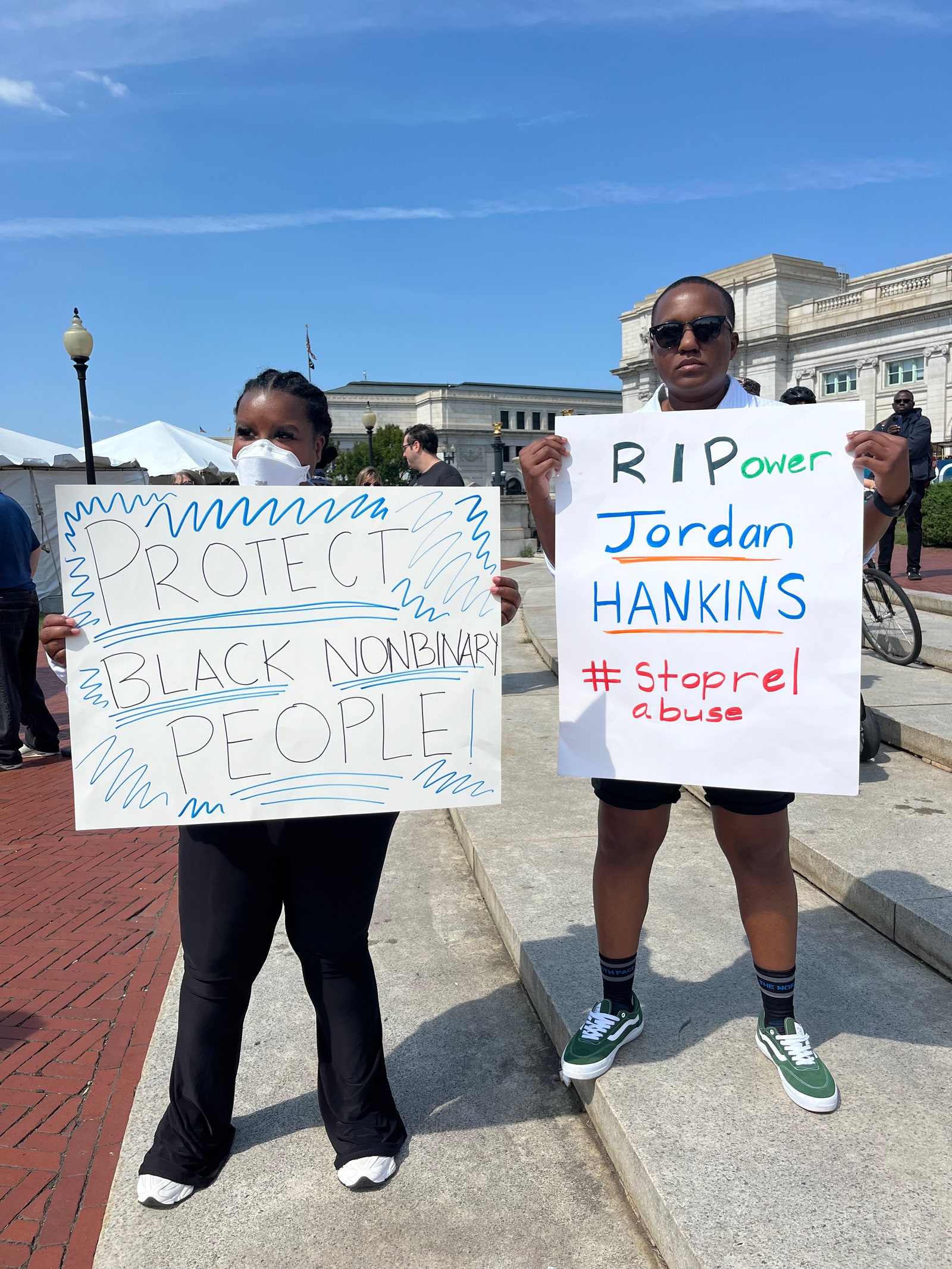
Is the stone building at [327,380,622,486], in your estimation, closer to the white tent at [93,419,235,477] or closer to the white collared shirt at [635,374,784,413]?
the white tent at [93,419,235,477]

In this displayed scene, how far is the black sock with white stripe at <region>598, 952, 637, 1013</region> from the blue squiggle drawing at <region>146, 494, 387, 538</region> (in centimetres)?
138

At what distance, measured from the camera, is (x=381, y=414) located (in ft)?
320

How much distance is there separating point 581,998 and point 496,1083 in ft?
1.12

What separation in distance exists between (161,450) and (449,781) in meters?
19.0

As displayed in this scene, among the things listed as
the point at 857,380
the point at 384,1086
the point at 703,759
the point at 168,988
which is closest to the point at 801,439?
the point at 703,759

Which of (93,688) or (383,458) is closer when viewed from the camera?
(93,688)

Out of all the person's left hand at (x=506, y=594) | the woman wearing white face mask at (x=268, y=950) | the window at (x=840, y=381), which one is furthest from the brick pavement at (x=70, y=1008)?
the window at (x=840, y=381)

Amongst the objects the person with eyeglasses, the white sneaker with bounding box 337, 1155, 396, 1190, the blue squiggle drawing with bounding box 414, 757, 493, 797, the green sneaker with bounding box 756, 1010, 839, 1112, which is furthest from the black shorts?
the white sneaker with bounding box 337, 1155, 396, 1190

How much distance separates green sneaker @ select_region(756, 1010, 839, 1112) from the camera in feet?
6.97

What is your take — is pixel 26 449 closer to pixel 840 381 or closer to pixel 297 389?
pixel 297 389

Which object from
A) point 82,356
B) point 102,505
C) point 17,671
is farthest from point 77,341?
point 102,505

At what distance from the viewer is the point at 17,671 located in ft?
21.9

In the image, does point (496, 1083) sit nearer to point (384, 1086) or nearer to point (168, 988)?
point (384, 1086)

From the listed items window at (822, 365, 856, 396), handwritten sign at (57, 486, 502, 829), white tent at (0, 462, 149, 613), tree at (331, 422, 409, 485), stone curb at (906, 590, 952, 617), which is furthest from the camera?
tree at (331, 422, 409, 485)
